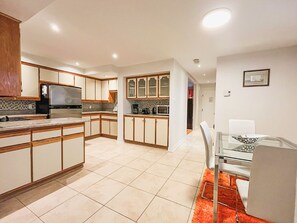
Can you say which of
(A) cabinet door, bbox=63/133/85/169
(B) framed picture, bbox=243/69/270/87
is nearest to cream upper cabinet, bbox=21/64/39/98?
(A) cabinet door, bbox=63/133/85/169

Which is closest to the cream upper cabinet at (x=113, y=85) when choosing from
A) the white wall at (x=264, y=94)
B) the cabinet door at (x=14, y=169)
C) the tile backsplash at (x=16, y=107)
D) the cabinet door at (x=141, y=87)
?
the cabinet door at (x=141, y=87)

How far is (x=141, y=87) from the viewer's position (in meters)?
4.09

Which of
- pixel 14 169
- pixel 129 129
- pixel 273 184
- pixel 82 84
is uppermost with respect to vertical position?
pixel 82 84

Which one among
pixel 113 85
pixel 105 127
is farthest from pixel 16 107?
pixel 113 85

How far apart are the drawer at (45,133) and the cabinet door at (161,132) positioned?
88.4 inches

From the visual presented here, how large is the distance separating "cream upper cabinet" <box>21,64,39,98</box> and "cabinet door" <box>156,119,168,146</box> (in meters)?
3.10

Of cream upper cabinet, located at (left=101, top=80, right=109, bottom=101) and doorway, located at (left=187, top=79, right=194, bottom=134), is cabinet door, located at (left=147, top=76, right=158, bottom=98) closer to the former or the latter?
cream upper cabinet, located at (left=101, top=80, right=109, bottom=101)

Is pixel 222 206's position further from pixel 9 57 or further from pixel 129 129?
pixel 9 57

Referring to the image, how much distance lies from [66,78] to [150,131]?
286cm

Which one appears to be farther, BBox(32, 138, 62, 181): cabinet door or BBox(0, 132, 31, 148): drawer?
BBox(32, 138, 62, 181): cabinet door

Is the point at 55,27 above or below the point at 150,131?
above

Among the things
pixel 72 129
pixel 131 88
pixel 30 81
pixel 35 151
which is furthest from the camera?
pixel 131 88

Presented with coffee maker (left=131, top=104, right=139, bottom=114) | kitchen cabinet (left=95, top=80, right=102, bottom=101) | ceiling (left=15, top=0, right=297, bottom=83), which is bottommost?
coffee maker (left=131, top=104, right=139, bottom=114)

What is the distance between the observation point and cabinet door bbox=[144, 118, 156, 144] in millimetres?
3727
